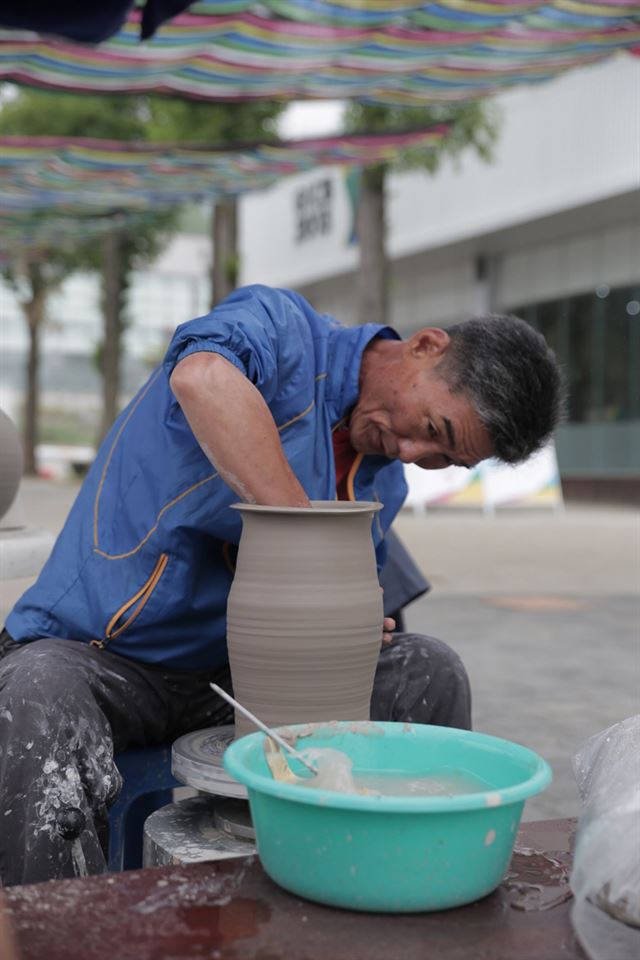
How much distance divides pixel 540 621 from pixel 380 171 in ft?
21.6

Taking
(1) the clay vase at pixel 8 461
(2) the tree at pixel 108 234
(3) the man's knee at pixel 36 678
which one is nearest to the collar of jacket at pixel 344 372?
(3) the man's knee at pixel 36 678

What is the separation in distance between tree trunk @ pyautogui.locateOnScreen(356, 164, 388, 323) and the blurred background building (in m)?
1.45

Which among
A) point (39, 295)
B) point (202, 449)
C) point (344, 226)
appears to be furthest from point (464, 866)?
point (39, 295)

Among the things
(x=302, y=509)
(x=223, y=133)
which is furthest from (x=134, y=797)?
(x=223, y=133)

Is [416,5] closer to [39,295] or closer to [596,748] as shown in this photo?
[596,748]

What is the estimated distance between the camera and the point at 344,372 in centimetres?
213

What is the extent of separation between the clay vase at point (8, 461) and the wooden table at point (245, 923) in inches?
80.6

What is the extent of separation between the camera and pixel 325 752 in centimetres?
135

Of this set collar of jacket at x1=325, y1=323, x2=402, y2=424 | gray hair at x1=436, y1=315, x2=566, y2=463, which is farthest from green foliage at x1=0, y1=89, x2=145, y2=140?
gray hair at x1=436, y1=315, x2=566, y2=463

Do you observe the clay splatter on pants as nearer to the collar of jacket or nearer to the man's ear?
the collar of jacket

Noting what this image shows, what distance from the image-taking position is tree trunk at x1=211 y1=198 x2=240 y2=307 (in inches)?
540

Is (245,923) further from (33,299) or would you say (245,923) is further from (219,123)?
(33,299)

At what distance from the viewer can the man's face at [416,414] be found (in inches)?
78.8

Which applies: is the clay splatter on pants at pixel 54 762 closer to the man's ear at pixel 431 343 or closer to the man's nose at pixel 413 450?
the man's nose at pixel 413 450
